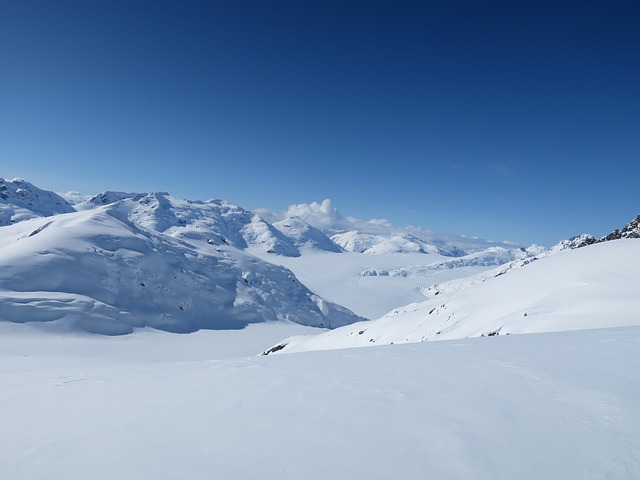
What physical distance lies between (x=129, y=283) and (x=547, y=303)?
86.2 meters

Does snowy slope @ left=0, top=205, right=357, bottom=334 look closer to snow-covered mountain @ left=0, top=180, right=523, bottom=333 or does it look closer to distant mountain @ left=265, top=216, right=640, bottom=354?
snow-covered mountain @ left=0, top=180, right=523, bottom=333

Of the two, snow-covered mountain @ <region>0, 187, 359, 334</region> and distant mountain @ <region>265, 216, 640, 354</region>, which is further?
snow-covered mountain @ <region>0, 187, 359, 334</region>

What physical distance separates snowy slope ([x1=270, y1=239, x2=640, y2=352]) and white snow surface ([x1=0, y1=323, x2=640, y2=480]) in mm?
6822

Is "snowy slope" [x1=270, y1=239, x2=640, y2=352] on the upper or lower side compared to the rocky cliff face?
lower

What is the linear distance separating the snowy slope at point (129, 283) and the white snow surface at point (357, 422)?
66605 millimetres

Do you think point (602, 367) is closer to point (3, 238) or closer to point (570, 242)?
point (3, 238)

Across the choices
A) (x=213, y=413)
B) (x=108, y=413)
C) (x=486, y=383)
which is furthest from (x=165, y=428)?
(x=486, y=383)

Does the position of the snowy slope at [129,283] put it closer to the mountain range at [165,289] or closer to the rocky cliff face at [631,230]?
the mountain range at [165,289]

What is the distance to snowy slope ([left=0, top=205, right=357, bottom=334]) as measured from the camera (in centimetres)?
6519

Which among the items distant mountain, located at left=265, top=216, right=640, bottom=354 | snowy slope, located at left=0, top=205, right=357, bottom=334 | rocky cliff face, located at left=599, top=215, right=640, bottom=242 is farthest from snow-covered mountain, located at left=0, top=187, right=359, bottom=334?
rocky cliff face, located at left=599, top=215, right=640, bottom=242

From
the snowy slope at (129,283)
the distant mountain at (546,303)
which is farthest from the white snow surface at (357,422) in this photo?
the snowy slope at (129,283)

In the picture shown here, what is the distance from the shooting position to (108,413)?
6.05 m

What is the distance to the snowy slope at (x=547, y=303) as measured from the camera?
14.3 meters

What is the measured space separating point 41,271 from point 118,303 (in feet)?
50.0
